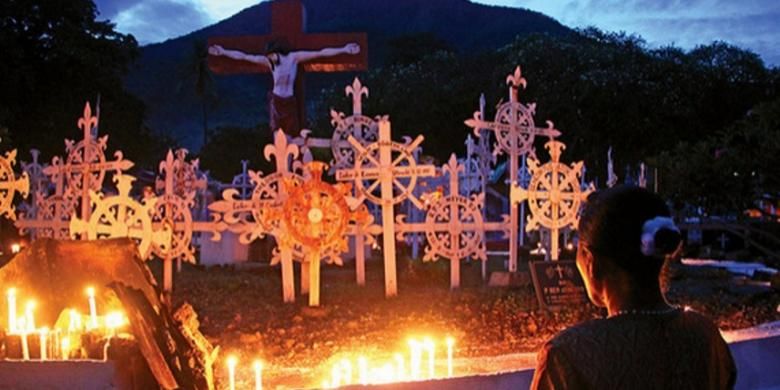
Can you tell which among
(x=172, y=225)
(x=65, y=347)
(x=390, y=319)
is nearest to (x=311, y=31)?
(x=172, y=225)

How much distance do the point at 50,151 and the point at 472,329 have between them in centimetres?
2246

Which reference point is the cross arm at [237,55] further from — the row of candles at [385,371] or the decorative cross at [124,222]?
the row of candles at [385,371]

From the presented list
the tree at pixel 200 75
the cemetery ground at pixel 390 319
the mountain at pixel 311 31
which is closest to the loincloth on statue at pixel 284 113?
the cemetery ground at pixel 390 319

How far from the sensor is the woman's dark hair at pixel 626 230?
7.75 feet

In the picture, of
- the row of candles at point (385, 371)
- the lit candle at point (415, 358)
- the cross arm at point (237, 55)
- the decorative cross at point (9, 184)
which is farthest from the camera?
the cross arm at point (237, 55)

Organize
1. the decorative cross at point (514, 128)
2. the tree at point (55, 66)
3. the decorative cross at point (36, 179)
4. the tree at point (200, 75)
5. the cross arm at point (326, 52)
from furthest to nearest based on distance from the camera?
1. the tree at point (200, 75)
2. the tree at point (55, 66)
3. the cross arm at point (326, 52)
4. the decorative cross at point (36, 179)
5. the decorative cross at point (514, 128)

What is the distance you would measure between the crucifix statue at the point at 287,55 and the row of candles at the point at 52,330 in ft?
32.2

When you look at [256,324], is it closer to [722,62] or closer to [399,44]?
[722,62]

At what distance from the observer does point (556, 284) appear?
8.52 metres

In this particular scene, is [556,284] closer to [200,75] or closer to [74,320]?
[74,320]

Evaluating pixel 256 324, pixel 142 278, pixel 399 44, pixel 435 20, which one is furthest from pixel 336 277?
pixel 435 20

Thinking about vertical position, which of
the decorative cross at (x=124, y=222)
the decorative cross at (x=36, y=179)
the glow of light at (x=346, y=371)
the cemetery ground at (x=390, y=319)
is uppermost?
the decorative cross at (x=36, y=179)

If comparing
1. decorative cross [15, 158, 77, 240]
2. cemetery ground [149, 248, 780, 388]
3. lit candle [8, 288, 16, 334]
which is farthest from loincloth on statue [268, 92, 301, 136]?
lit candle [8, 288, 16, 334]

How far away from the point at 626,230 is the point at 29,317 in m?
3.98
